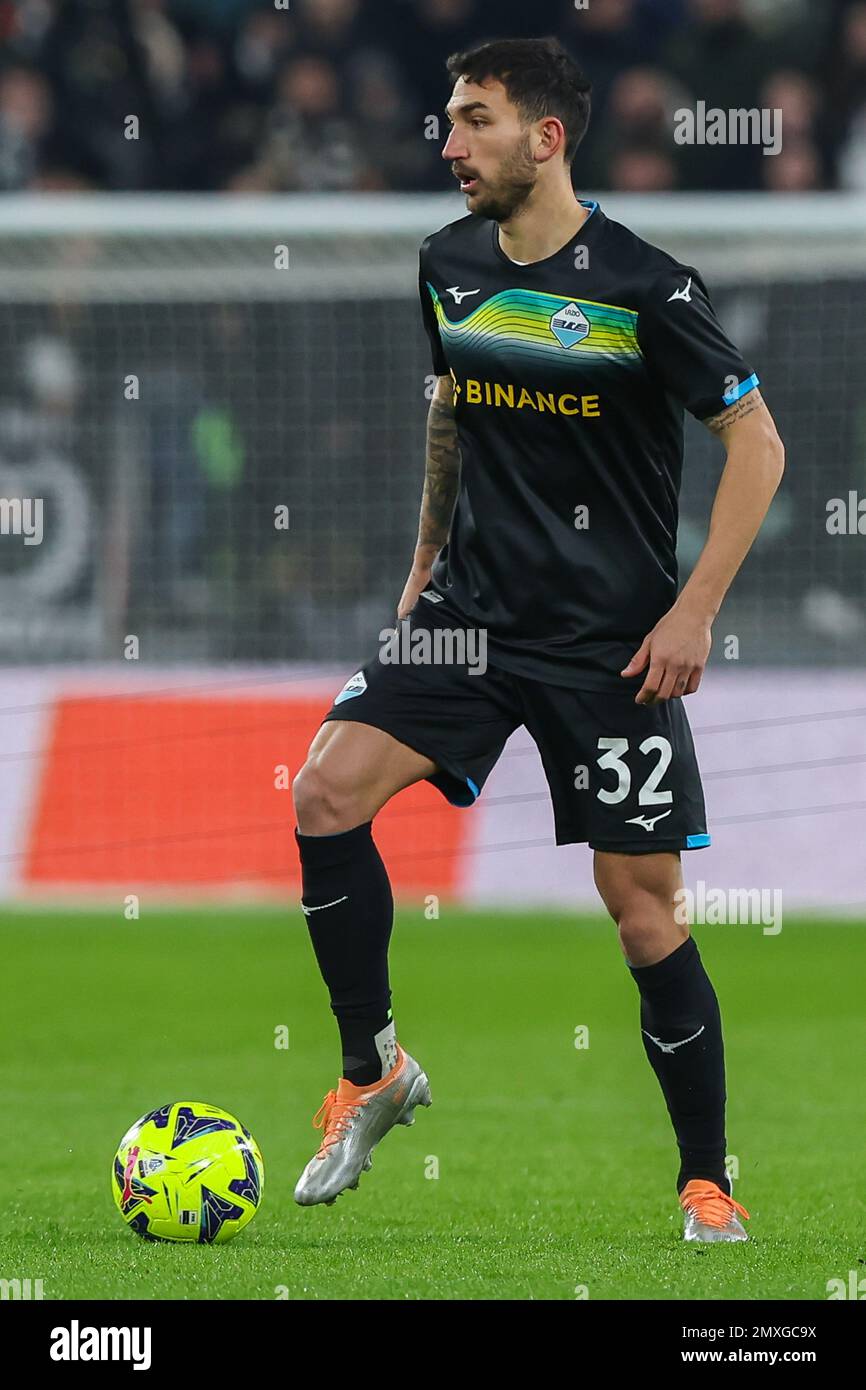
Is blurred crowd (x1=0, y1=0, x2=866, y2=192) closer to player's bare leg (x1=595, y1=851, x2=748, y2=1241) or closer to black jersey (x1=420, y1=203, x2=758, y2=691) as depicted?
black jersey (x1=420, y1=203, x2=758, y2=691)

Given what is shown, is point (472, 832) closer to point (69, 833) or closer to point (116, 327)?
point (69, 833)

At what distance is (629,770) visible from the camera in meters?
4.65

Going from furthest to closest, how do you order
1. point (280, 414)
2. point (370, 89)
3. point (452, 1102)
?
point (370, 89), point (280, 414), point (452, 1102)

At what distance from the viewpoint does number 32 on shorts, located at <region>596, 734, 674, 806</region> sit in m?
4.64

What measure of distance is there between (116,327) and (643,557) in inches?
273

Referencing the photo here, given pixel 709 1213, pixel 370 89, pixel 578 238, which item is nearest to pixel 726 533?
pixel 578 238

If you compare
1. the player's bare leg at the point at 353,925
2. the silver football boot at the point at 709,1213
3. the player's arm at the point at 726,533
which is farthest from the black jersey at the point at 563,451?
the silver football boot at the point at 709,1213

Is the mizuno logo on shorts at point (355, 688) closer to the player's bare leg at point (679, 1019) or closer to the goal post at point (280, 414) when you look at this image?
the player's bare leg at point (679, 1019)

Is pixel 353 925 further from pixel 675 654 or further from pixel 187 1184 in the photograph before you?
pixel 675 654

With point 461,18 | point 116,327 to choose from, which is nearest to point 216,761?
point 116,327

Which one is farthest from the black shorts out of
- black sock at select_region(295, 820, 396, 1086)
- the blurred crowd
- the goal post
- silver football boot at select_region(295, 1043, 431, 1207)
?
the blurred crowd

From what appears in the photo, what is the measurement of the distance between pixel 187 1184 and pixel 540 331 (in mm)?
1852

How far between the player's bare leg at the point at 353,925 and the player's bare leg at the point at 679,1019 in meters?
0.47

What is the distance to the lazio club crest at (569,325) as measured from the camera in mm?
4613
